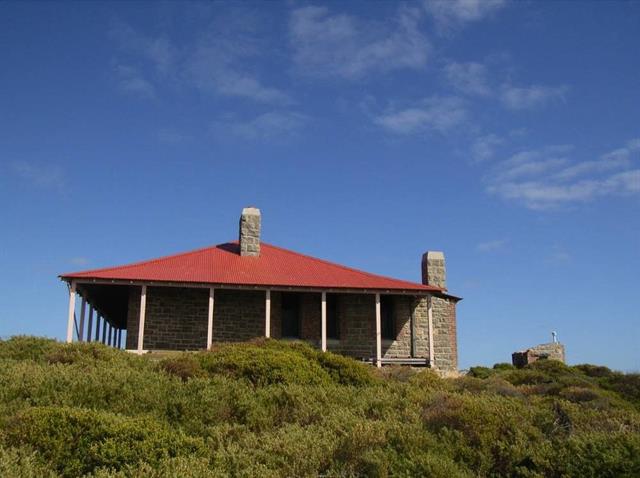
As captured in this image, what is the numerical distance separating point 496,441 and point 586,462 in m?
1.10

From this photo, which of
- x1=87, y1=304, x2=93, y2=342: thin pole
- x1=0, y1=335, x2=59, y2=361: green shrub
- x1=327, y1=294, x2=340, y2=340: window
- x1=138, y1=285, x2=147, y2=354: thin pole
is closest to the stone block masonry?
x1=327, y1=294, x2=340, y2=340: window

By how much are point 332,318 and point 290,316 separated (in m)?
1.29

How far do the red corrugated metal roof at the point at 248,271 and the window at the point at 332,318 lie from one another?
74 cm

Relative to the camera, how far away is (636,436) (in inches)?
275

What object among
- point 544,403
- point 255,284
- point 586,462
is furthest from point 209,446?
point 255,284

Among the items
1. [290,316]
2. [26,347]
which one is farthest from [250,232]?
[26,347]

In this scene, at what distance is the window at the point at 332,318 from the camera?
20.7 metres

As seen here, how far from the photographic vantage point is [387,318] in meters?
21.2

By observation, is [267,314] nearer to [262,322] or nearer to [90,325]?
[262,322]

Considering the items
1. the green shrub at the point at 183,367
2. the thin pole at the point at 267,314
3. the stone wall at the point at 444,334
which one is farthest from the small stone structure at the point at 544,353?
the green shrub at the point at 183,367

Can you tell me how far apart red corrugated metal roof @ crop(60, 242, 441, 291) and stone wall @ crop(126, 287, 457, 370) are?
2.04 ft

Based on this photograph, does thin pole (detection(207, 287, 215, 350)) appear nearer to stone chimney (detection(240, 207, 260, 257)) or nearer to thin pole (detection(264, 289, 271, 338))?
thin pole (detection(264, 289, 271, 338))

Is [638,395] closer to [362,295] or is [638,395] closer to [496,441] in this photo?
[362,295]

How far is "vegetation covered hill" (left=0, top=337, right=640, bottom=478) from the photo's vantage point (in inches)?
266
